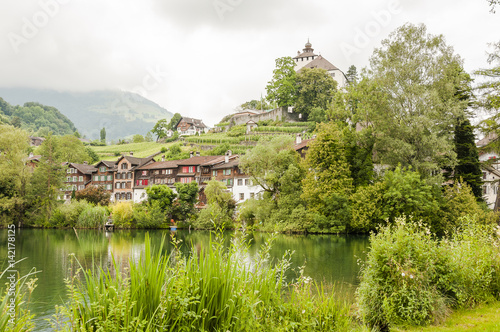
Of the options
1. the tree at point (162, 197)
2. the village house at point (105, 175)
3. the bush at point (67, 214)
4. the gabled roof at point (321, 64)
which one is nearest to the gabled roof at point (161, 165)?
the village house at point (105, 175)

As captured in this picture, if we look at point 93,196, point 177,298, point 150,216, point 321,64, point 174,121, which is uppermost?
point 321,64

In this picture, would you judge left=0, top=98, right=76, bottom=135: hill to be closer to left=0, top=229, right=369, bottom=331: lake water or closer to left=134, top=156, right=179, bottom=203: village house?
left=134, top=156, right=179, bottom=203: village house

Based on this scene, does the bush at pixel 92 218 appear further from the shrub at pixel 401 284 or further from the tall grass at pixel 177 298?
the tall grass at pixel 177 298

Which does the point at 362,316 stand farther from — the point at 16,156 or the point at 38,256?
the point at 16,156

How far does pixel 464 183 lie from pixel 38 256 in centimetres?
3446

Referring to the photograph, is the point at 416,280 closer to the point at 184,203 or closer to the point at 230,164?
the point at 184,203

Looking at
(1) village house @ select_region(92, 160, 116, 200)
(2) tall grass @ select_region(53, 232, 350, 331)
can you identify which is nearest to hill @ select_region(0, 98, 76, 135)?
(1) village house @ select_region(92, 160, 116, 200)

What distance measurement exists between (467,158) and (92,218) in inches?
1675

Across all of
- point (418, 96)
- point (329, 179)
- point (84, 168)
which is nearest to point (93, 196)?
point (84, 168)

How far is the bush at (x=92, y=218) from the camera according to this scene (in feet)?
165

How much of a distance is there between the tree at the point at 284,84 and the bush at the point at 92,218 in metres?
54.3

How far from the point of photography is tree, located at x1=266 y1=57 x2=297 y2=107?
92562 mm

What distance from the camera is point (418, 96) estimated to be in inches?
1337

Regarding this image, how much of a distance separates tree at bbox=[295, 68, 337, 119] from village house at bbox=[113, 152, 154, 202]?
39.0 metres
